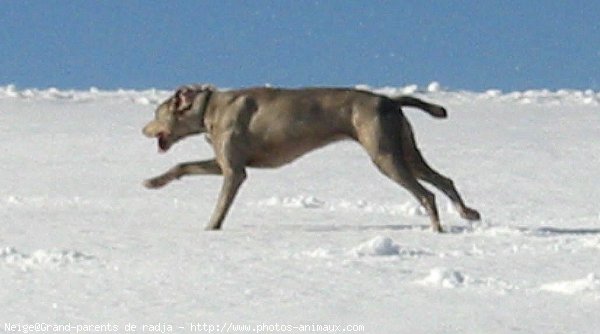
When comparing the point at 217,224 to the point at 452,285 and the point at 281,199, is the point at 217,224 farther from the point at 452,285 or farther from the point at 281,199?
the point at 452,285

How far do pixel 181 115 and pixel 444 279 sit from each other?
3771 millimetres

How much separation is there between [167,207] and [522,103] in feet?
41.7

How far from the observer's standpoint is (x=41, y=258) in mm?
7656

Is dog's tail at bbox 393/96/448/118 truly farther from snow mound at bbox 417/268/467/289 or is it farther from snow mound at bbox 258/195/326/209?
snow mound at bbox 417/268/467/289

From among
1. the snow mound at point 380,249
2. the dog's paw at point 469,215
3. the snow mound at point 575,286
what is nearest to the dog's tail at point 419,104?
the dog's paw at point 469,215

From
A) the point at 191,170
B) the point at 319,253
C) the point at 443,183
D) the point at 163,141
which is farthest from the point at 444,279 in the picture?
the point at 163,141

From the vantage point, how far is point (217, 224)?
970 cm

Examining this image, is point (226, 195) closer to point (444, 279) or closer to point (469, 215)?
point (469, 215)

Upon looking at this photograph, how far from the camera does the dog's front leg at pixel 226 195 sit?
9.72m

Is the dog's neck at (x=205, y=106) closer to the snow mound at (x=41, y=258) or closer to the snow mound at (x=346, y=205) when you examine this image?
the snow mound at (x=346, y=205)

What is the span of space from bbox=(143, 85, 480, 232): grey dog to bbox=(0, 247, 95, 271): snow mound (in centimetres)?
197

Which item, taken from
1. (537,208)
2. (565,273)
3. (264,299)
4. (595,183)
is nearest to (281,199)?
(537,208)

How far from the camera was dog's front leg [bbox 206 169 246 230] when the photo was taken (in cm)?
972

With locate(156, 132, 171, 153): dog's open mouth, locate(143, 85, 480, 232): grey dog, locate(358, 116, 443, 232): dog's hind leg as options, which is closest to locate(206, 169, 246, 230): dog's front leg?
locate(143, 85, 480, 232): grey dog
